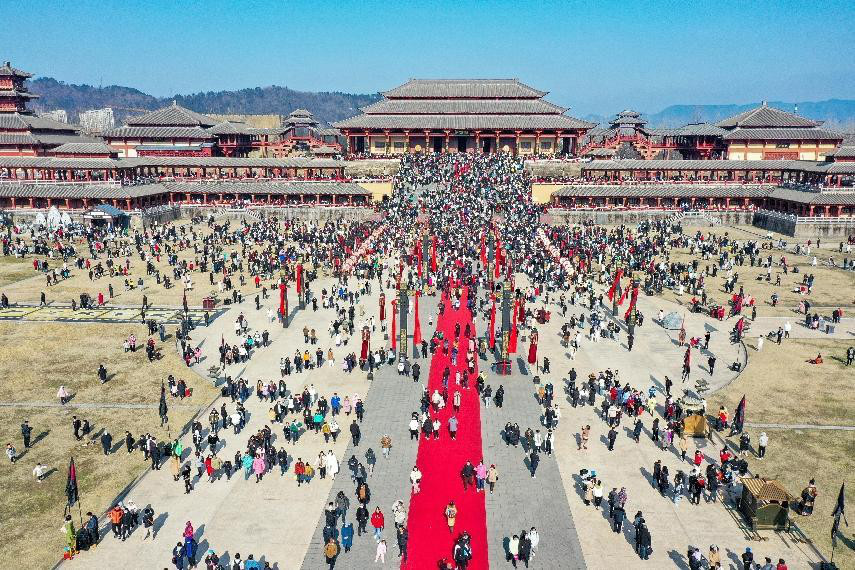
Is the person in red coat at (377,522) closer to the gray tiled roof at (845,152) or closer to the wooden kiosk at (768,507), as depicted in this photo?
the wooden kiosk at (768,507)

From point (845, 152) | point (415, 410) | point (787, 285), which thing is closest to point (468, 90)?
point (845, 152)

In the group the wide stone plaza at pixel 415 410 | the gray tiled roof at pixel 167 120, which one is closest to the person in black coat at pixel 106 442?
the wide stone plaza at pixel 415 410

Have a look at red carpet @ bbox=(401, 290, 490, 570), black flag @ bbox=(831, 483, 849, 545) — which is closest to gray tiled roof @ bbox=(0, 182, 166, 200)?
red carpet @ bbox=(401, 290, 490, 570)

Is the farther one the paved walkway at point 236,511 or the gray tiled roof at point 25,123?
the gray tiled roof at point 25,123

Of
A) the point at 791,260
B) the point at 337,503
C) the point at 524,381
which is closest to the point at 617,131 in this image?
the point at 791,260

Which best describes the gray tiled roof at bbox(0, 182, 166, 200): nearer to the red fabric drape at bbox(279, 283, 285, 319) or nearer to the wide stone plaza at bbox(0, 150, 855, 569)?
the wide stone plaza at bbox(0, 150, 855, 569)

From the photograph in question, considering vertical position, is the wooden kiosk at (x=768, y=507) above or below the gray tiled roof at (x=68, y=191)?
below
